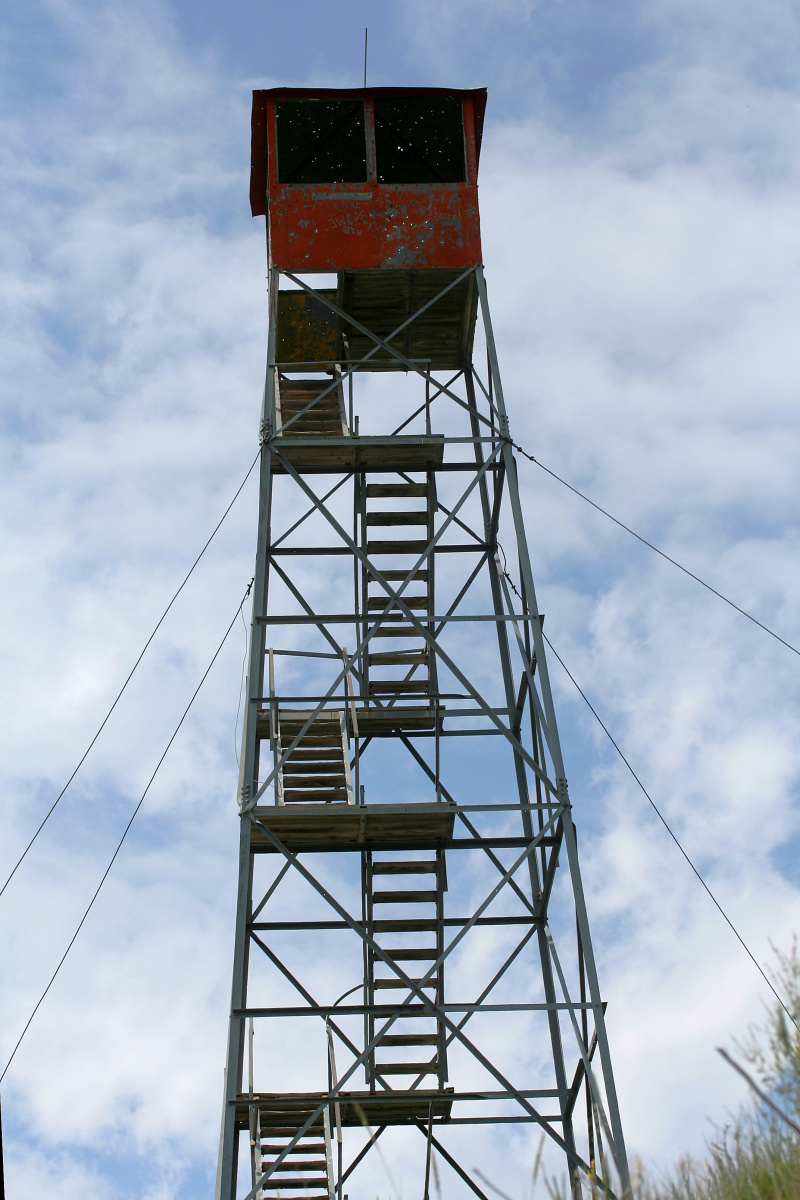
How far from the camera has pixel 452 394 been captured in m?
16.8

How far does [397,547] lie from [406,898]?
4.58 metres

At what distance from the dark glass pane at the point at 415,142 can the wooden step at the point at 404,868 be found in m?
8.81

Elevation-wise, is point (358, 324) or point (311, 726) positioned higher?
point (358, 324)

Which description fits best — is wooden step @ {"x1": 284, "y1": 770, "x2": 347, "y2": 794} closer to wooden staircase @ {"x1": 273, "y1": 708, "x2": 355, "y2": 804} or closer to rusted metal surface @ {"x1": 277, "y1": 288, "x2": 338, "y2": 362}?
wooden staircase @ {"x1": 273, "y1": 708, "x2": 355, "y2": 804}

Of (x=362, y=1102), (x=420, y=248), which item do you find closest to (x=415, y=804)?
(x=362, y=1102)

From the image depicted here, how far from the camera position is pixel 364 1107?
14430 mm

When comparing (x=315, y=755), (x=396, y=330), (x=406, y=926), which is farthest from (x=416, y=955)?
(x=396, y=330)

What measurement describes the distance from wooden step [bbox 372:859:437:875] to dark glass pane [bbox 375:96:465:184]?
8813 mm

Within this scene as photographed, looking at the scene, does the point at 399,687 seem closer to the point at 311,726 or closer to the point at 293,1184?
the point at 311,726

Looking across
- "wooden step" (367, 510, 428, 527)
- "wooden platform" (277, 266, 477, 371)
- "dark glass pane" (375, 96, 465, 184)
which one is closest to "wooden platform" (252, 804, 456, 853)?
"wooden step" (367, 510, 428, 527)

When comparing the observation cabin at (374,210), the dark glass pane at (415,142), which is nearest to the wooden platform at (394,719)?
the observation cabin at (374,210)

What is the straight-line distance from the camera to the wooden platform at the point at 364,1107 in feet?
44.8

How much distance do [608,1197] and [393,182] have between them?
14504 mm

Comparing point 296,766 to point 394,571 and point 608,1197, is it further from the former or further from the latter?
point 608,1197
